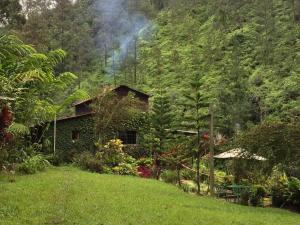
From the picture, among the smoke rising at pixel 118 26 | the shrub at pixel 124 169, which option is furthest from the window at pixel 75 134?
the smoke rising at pixel 118 26

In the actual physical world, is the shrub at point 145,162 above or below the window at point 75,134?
below

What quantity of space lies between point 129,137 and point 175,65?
25.6m

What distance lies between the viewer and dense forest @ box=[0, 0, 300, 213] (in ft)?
54.1

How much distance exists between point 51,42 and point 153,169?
1449 inches

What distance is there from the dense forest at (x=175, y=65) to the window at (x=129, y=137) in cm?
58

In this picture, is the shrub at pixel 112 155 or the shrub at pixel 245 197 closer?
the shrub at pixel 245 197

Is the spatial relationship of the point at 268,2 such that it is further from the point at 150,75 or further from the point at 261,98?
the point at 261,98

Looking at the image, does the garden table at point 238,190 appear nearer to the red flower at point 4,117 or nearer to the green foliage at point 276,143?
the green foliage at point 276,143

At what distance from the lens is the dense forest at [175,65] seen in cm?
1648

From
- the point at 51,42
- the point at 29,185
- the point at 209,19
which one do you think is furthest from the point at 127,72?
the point at 29,185

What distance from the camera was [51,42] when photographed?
178ft

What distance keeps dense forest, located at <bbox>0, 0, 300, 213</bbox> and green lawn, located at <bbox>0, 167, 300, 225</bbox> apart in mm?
1994

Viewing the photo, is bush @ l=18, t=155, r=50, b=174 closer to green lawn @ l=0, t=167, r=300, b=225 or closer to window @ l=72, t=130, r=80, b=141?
green lawn @ l=0, t=167, r=300, b=225

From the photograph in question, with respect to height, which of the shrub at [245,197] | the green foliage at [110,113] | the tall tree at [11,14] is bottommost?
the shrub at [245,197]
